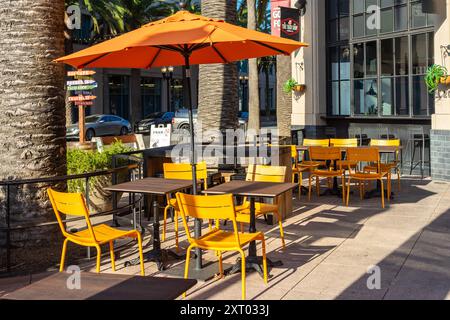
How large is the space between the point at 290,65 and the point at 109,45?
39.7 feet

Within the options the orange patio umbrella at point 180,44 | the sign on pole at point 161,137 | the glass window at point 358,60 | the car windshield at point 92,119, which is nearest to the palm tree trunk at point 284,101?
the glass window at point 358,60

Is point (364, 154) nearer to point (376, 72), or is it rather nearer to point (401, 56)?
point (401, 56)

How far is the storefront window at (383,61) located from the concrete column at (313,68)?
257mm

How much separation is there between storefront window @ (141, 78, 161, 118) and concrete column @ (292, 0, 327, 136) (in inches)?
1255

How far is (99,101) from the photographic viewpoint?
1658 inches

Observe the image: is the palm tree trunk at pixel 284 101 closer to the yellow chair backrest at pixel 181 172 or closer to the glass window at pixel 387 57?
the glass window at pixel 387 57

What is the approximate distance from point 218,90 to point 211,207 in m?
6.14

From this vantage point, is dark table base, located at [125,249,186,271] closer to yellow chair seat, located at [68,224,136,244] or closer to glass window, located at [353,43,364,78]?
yellow chair seat, located at [68,224,136,244]

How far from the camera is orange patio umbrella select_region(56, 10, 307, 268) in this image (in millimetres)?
5484

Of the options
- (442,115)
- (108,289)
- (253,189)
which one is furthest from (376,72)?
(108,289)

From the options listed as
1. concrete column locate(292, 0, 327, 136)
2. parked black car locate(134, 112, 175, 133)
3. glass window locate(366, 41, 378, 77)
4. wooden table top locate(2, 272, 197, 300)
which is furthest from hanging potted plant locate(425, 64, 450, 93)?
parked black car locate(134, 112, 175, 133)

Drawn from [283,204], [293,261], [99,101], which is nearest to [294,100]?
[283,204]

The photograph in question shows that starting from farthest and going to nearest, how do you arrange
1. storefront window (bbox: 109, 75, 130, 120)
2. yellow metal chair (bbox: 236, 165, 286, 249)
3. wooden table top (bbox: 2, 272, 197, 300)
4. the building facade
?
storefront window (bbox: 109, 75, 130, 120)
the building facade
yellow metal chair (bbox: 236, 165, 286, 249)
wooden table top (bbox: 2, 272, 197, 300)

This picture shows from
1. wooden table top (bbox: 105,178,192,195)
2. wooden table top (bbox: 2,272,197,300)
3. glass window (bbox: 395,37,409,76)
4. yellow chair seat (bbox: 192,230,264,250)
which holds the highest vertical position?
glass window (bbox: 395,37,409,76)
